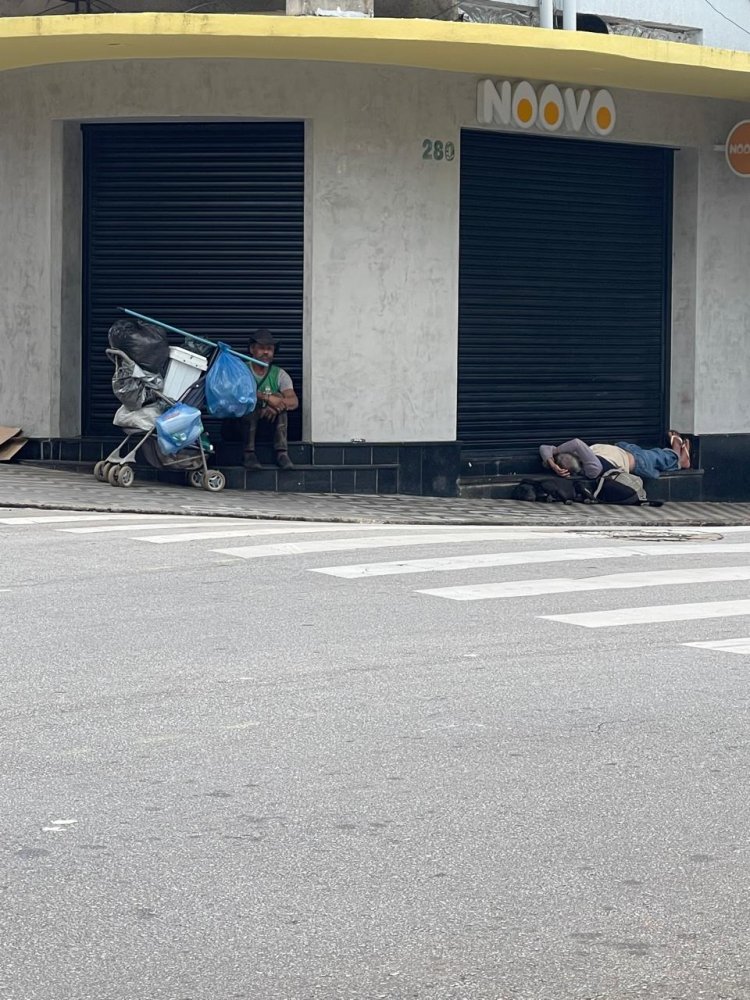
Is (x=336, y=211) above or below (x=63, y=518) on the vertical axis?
above

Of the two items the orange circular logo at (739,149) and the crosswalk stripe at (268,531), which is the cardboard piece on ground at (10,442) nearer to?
the crosswalk stripe at (268,531)

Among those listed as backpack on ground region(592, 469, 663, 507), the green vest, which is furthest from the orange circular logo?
the green vest

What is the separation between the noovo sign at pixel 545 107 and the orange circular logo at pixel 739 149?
5.98 feet

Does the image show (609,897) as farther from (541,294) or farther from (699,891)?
(541,294)

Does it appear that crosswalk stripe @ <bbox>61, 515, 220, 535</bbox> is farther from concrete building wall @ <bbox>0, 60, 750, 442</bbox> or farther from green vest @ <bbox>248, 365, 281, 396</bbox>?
concrete building wall @ <bbox>0, 60, 750, 442</bbox>

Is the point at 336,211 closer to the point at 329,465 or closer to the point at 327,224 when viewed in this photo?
the point at 327,224

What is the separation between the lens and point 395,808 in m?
5.98

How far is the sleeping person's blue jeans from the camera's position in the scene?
20.7 metres

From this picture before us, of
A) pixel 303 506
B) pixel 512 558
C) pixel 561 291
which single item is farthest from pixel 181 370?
pixel 512 558

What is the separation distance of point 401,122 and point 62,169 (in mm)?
3632

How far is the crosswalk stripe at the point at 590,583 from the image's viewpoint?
34.5 feet

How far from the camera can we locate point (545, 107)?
19.5 metres

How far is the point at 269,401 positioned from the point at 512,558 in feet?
20.5

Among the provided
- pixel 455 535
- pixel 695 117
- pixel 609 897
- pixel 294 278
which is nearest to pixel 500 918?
pixel 609 897
